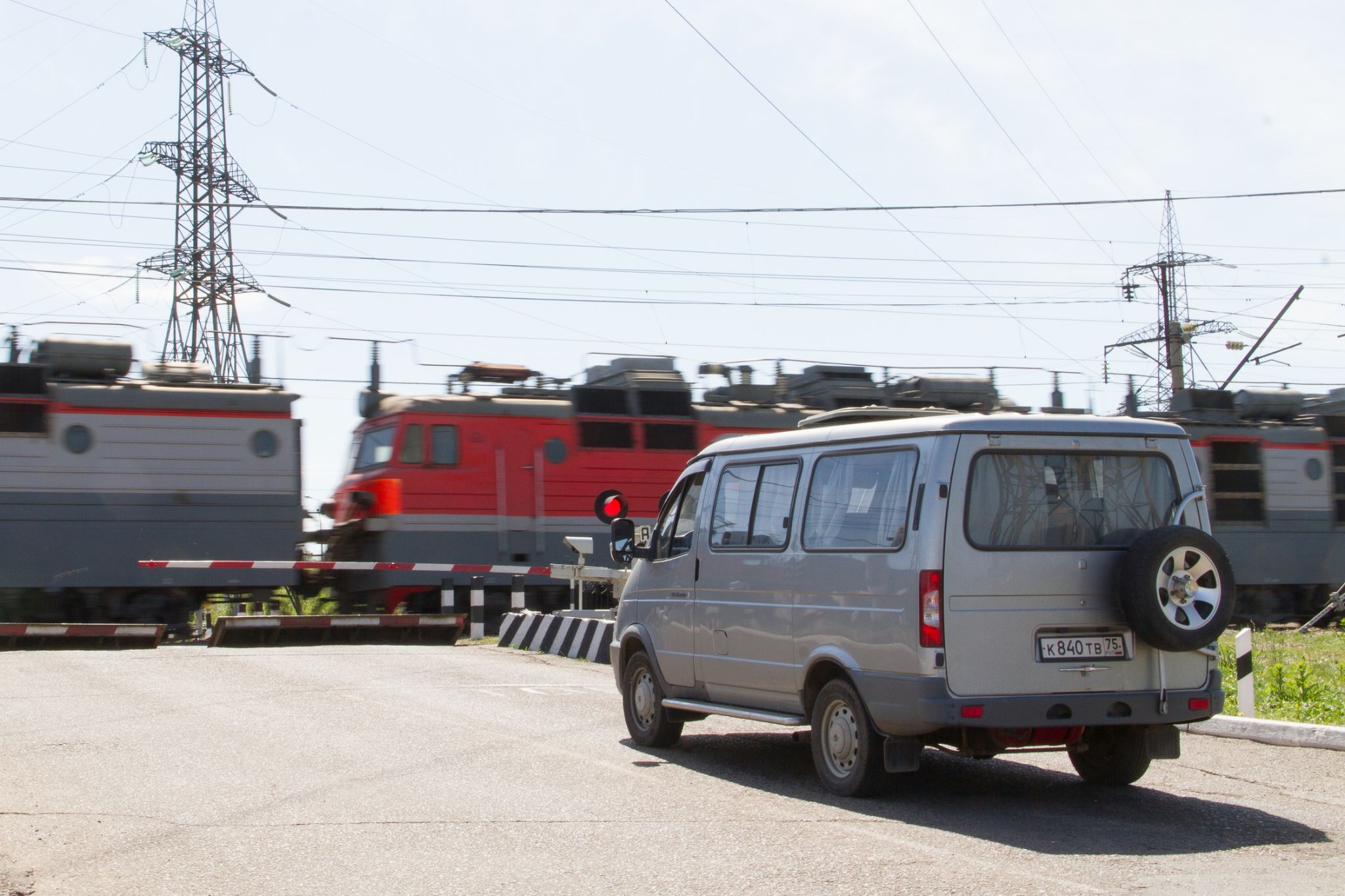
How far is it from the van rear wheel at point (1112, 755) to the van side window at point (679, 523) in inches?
116

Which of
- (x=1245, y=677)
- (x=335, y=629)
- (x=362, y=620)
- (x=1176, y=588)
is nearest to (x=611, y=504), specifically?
(x=362, y=620)

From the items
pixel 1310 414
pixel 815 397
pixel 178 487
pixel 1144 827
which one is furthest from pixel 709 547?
pixel 1310 414

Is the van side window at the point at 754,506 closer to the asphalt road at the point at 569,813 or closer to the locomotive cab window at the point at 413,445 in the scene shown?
the asphalt road at the point at 569,813

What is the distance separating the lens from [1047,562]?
24.3 ft

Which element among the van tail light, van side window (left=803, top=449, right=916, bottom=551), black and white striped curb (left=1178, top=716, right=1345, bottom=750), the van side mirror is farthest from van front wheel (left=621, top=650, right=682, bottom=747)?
black and white striped curb (left=1178, top=716, right=1345, bottom=750)

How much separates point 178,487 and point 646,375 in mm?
7919

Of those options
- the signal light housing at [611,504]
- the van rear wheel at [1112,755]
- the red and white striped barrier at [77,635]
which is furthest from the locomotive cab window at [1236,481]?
the van rear wheel at [1112,755]

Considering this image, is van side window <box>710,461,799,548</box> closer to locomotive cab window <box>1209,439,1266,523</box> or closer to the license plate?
the license plate

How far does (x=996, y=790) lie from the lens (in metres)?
8.31

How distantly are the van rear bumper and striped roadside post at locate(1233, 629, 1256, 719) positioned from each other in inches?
117

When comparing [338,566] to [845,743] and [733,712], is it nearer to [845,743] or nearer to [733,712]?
[733,712]

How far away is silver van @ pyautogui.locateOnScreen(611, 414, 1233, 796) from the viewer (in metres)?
7.25

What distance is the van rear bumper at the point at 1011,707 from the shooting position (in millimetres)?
7121

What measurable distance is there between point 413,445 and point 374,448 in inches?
33.4
